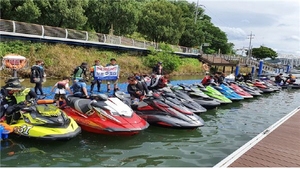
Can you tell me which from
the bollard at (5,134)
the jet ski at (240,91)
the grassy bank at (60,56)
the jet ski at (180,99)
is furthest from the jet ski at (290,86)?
the bollard at (5,134)

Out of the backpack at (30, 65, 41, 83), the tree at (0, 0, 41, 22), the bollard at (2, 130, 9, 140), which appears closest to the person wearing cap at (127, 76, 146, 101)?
the backpack at (30, 65, 41, 83)

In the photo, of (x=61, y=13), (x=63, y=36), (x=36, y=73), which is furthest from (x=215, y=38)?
(x=36, y=73)

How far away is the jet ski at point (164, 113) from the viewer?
323 inches

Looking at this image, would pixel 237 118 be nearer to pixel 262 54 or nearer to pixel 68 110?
pixel 68 110

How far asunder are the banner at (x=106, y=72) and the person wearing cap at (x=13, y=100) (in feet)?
19.2

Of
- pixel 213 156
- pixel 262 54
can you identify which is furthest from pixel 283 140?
pixel 262 54

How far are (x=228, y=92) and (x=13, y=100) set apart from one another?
10.5 m

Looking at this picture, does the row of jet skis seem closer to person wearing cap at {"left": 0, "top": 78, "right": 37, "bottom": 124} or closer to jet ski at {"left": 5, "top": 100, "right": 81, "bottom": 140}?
jet ski at {"left": 5, "top": 100, "right": 81, "bottom": 140}

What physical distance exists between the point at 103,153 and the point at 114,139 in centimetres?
93

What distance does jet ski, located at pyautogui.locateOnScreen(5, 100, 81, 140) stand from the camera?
19.7 ft

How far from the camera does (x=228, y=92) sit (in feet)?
47.5

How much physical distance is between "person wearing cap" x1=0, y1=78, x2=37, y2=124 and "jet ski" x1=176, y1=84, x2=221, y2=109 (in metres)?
6.25

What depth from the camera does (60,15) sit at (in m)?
24.2

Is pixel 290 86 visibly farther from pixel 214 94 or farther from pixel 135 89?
pixel 135 89
